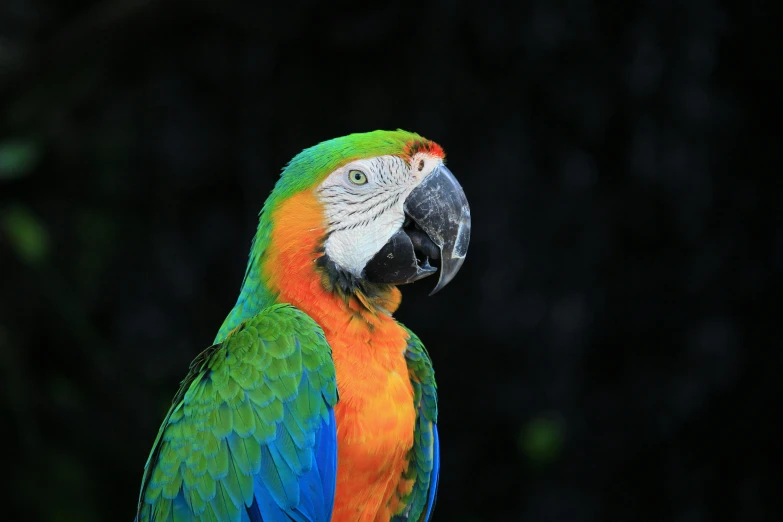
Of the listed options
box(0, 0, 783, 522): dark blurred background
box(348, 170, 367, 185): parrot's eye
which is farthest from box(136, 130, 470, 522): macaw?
box(0, 0, 783, 522): dark blurred background

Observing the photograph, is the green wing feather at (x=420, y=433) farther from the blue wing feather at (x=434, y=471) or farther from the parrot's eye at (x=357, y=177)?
the parrot's eye at (x=357, y=177)

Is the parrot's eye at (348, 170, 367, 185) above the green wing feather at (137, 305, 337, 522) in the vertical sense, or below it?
A: above

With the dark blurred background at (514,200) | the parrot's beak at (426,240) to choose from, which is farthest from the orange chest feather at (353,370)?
the dark blurred background at (514,200)

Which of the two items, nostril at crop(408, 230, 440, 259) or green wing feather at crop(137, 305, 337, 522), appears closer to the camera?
green wing feather at crop(137, 305, 337, 522)

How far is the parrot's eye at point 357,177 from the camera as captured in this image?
1.62 metres

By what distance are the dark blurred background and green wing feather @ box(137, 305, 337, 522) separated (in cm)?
258

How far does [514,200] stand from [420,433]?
3245 millimetres

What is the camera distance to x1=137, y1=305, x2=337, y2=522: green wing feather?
4.97 feet

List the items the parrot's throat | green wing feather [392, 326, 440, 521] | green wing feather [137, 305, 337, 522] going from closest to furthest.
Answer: green wing feather [137, 305, 337, 522] < the parrot's throat < green wing feather [392, 326, 440, 521]

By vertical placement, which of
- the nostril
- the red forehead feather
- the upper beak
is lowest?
the nostril

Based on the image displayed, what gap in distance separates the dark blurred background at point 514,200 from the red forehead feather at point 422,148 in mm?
2774

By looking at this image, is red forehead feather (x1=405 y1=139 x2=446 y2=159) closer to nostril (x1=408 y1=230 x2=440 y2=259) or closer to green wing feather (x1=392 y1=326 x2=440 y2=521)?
nostril (x1=408 y1=230 x2=440 y2=259)

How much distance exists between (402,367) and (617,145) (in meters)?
3.43

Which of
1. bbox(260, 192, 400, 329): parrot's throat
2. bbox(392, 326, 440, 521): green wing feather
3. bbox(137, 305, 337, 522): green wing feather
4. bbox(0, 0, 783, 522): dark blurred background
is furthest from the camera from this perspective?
bbox(0, 0, 783, 522): dark blurred background
